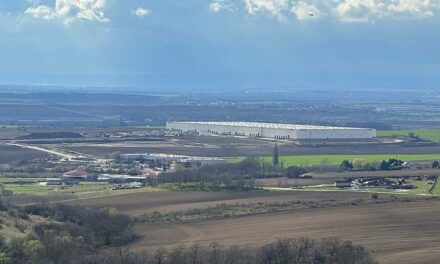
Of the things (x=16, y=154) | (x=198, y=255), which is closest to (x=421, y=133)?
(x=16, y=154)

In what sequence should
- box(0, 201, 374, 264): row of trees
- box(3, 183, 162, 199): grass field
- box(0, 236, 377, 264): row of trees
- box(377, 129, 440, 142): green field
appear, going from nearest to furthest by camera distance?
box(0, 236, 377, 264): row of trees, box(0, 201, 374, 264): row of trees, box(3, 183, 162, 199): grass field, box(377, 129, 440, 142): green field

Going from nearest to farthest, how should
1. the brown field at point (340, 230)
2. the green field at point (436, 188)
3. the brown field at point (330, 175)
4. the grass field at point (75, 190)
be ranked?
the brown field at point (340, 230) < the grass field at point (75, 190) < the green field at point (436, 188) < the brown field at point (330, 175)

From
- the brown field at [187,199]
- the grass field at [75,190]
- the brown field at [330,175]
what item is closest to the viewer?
the brown field at [187,199]

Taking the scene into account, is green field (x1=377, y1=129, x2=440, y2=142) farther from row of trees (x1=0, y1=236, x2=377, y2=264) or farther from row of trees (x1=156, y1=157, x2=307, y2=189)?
row of trees (x1=0, y1=236, x2=377, y2=264)

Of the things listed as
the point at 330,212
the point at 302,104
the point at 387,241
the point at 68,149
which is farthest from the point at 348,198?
the point at 302,104

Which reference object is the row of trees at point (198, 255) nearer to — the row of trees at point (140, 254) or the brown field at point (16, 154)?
the row of trees at point (140, 254)

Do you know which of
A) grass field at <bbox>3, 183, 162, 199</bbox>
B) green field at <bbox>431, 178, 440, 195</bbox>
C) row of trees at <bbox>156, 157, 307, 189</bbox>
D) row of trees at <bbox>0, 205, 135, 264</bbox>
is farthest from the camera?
row of trees at <bbox>156, 157, 307, 189</bbox>

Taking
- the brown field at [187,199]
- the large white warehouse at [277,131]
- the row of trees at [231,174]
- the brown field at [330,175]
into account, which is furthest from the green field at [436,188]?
the large white warehouse at [277,131]

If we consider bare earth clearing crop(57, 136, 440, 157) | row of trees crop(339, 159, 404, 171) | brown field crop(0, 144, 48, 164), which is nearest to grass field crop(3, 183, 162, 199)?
row of trees crop(339, 159, 404, 171)
